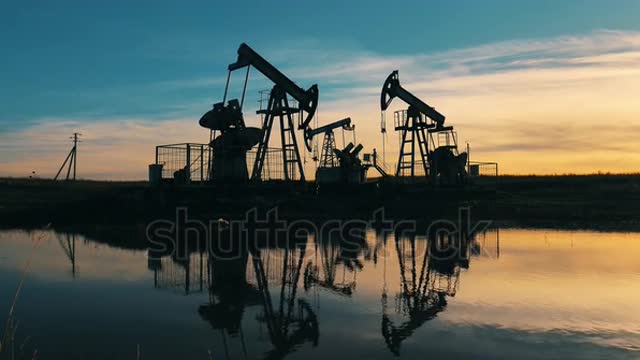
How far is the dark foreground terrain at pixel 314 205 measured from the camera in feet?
90.3

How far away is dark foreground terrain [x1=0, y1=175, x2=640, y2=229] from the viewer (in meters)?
27.5

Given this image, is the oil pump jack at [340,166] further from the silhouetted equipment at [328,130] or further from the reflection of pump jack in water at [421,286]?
the reflection of pump jack in water at [421,286]

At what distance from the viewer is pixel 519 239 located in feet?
71.3

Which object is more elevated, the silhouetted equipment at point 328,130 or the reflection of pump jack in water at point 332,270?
the silhouetted equipment at point 328,130

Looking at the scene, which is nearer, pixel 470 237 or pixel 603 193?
pixel 470 237

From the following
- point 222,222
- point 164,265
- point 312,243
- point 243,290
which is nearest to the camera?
point 243,290

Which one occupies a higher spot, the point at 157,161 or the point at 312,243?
the point at 157,161

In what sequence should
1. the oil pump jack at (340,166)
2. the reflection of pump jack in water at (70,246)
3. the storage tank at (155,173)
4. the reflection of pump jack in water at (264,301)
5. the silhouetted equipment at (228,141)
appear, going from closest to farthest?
the reflection of pump jack in water at (264,301), the reflection of pump jack in water at (70,246), the storage tank at (155,173), the silhouetted equipment at (228,141), the oil pump jack at (340,166)

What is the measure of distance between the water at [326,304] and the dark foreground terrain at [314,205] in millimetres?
10105

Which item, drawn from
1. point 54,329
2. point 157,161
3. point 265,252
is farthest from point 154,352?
point 157,161

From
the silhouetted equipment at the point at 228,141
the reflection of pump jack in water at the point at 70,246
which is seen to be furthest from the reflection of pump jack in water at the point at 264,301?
the silhouetted equipment at the point at 228,141

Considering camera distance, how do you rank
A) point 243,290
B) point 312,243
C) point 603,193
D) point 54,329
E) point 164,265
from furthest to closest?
point 603,193 → point 312,243 → point 164,265 → point 243,290 → point 54,329

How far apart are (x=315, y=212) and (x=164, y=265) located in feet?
58.1

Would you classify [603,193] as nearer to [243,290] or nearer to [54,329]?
[243,290]
